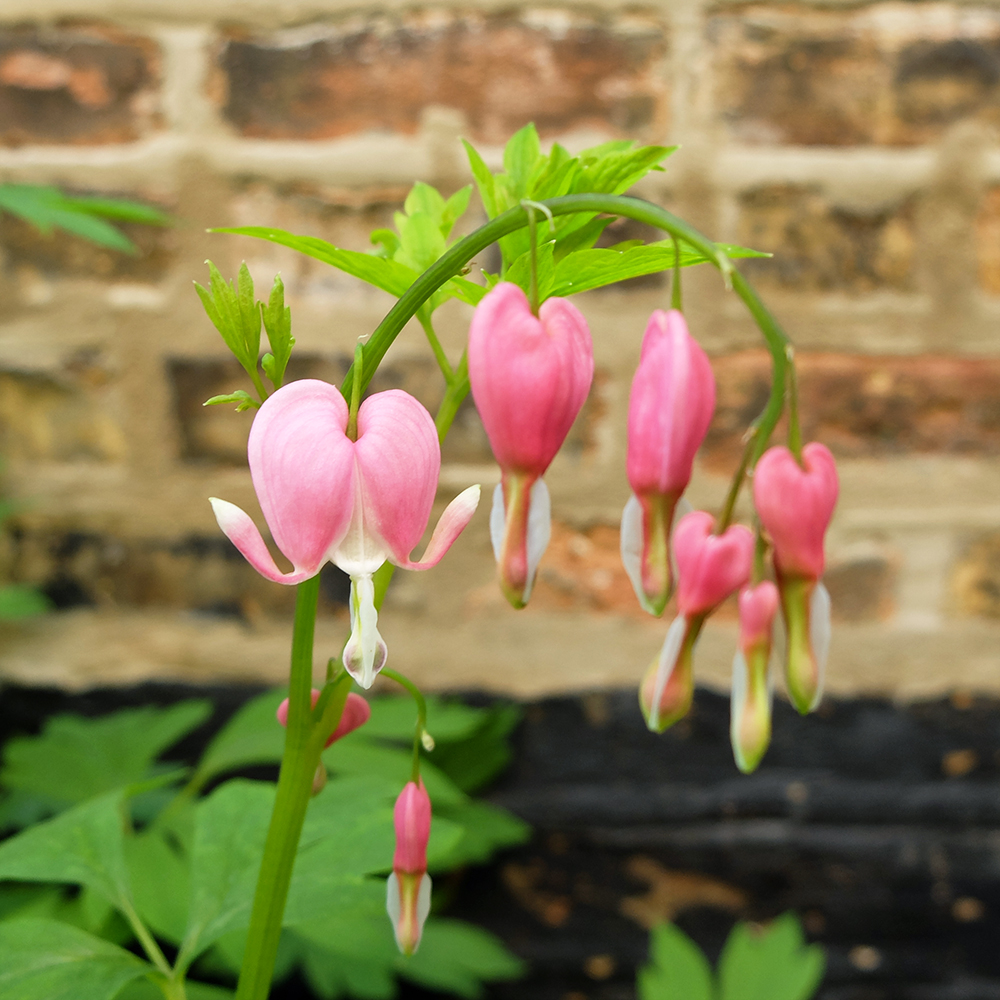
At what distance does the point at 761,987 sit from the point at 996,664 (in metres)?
0.44

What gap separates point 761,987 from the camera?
91 cm

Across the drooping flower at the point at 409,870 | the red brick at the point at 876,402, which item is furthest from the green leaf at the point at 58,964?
the red brick at the point at 876,402

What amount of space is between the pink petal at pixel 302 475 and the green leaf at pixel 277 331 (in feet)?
0.10

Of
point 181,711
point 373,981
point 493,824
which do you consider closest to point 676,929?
point 493,824

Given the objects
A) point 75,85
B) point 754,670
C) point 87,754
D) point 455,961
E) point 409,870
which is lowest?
point 455,961

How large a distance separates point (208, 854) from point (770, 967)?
26.1 inches

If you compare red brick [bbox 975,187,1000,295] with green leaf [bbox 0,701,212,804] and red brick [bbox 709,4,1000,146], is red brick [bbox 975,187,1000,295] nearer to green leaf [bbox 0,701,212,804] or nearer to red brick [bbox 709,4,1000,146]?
red brick [bbox 709,4,1000,146]

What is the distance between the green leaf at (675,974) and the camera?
0.90 meters

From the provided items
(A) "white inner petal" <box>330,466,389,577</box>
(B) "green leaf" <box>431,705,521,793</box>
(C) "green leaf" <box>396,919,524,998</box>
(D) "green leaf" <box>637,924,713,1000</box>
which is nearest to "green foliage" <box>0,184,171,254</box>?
(A) "white inner petal" <box>330,466,389,577</box>

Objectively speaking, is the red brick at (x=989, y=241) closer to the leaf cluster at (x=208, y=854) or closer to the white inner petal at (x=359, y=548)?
the leaf cluster at (x=208, y=854)

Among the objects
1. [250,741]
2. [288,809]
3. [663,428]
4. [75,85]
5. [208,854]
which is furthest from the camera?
[75,85]

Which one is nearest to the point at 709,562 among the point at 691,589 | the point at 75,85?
the point at 691,589

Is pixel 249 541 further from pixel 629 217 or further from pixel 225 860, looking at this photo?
pixel 225 860

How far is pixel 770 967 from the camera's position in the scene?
92cm
